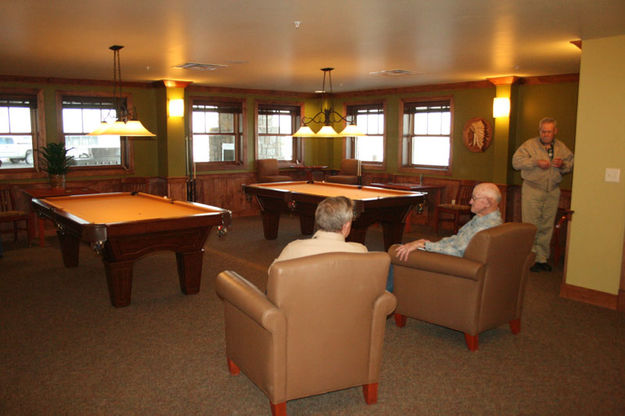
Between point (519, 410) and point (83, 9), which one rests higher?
point (83, 9)

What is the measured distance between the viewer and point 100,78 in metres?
7.65

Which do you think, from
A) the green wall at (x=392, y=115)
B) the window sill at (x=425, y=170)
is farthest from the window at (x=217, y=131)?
the window sill at (x=425, y=170)

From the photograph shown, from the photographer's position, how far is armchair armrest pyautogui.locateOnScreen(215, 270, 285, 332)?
2438 millimetres


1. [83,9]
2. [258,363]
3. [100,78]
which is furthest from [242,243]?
[258,363]

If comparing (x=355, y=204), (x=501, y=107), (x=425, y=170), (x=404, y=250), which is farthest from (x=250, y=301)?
(x=425, y=170)

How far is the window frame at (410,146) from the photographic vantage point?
27.4 ft

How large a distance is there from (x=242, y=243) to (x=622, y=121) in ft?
15.0

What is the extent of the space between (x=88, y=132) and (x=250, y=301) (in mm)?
6363

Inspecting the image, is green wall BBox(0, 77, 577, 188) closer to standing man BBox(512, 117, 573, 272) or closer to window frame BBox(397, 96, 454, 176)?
window frame BBox(397, 96, 454, 176)

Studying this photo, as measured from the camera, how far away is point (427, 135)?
28.7 ft

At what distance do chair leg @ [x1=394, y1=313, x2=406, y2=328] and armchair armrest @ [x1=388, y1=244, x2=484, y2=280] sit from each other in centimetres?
47

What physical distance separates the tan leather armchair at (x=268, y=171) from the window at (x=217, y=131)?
1.42 feet

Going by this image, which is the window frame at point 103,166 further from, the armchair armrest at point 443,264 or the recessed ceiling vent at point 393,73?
the armchair armrest at point 443,264

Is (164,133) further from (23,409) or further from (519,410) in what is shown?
(519,410)
